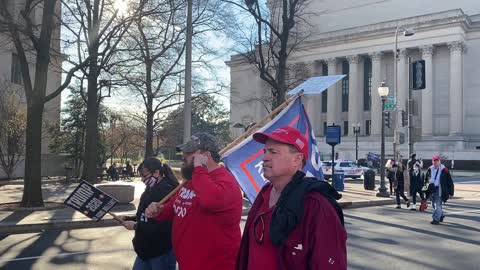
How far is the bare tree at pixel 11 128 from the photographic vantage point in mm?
30906

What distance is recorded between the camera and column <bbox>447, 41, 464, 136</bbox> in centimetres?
6625

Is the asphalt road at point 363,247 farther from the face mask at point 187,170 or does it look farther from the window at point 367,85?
the window at point 367,85

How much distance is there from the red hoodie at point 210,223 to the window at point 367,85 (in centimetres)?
7652

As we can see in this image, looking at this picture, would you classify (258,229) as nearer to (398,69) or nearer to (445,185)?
(445,185)

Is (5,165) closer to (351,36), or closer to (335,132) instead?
(335,132)

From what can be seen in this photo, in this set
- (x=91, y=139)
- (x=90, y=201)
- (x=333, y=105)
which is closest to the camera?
(x=90, y=201)

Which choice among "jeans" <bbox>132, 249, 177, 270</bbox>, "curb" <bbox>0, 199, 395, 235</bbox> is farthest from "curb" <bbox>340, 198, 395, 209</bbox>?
"jeans" <bbox>132, 249, 177, 270</bbox>

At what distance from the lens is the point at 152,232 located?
15.5 feet

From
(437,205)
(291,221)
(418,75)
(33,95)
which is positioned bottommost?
(437,205)

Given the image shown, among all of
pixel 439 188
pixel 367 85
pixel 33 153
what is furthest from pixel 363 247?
pixel 367 85

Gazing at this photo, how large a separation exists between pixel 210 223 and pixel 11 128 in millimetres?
30199

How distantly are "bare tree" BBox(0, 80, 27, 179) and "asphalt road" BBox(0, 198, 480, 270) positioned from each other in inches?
817

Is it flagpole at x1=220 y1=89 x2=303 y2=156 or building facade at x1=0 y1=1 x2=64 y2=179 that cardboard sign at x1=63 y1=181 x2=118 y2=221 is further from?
building facade at x1=0 y1=1 x2=64 y2=179

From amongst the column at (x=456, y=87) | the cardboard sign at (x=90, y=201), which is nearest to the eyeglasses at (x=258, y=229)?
the cardboard sign at (x=90, y=201)
